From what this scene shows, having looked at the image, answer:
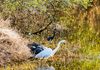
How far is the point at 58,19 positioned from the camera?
1773 cm

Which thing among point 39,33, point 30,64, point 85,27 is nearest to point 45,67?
point 30,64

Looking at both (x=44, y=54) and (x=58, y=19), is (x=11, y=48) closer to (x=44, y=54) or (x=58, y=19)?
(x=44, y=54)

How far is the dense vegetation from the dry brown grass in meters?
2.46

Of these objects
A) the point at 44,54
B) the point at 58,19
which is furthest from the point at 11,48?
the point at 58,19

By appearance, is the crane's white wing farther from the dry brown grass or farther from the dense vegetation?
the dense vegetation

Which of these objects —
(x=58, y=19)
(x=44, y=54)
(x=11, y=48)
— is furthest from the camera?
(x=58, y=19)

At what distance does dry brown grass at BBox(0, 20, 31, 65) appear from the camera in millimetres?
12695

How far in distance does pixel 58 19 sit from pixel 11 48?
5109 millimetres

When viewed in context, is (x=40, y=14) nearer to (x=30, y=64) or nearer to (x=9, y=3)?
(x=9, y=3)

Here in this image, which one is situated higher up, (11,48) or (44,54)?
(11,48)

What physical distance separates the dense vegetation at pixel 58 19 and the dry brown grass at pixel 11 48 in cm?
246

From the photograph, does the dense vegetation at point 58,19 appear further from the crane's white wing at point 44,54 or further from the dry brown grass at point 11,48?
the dry brown grass at point 11,48

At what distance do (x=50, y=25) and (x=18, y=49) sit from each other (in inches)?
188

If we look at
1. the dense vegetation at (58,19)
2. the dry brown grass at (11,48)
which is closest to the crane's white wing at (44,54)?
the dry brown grass at (11,48)
